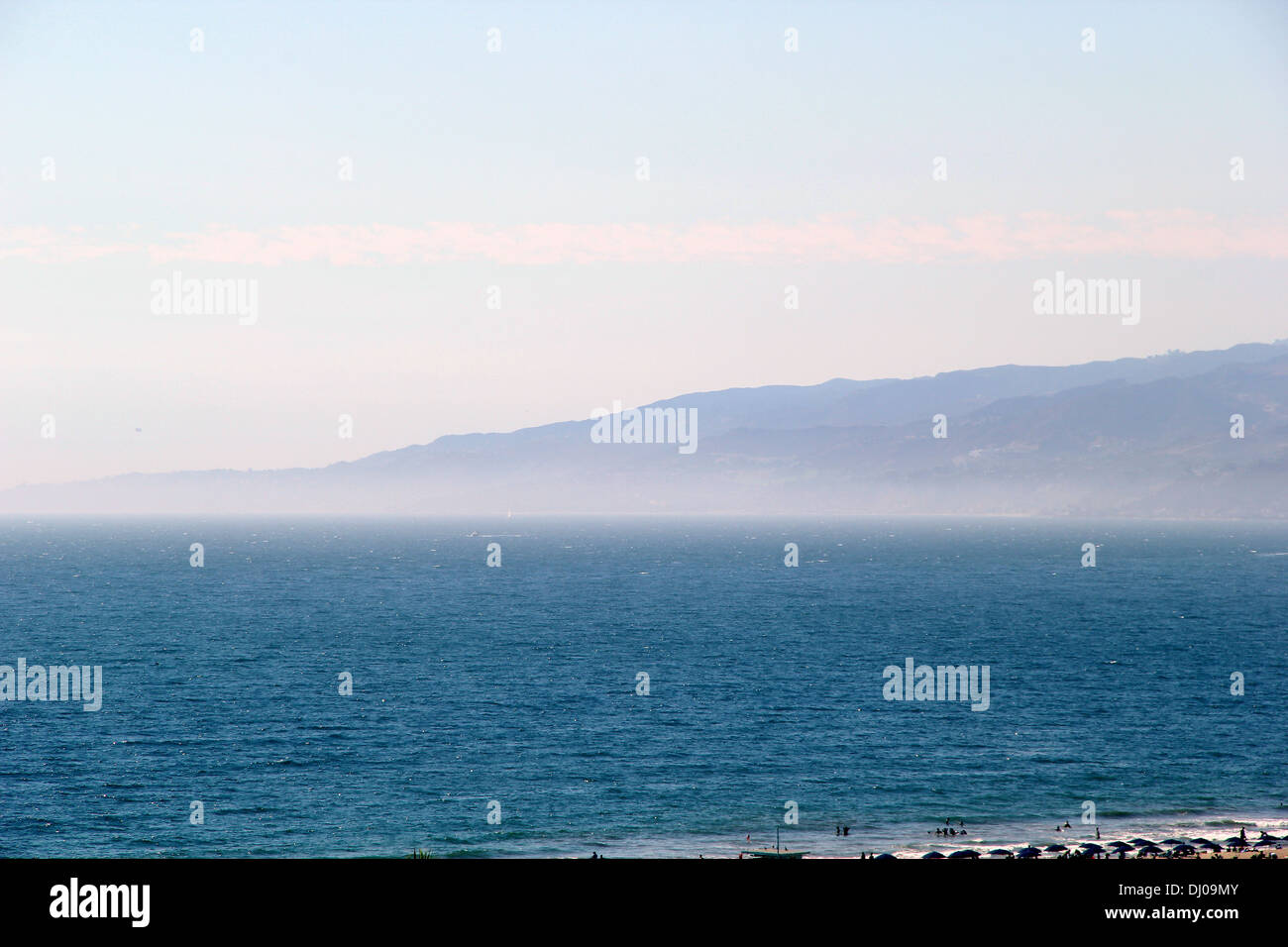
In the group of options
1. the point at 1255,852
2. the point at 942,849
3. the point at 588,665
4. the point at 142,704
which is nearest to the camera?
the point at 1255,852

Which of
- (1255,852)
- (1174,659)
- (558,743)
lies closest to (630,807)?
(558,743)

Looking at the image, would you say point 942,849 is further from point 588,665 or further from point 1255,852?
point 588,665
